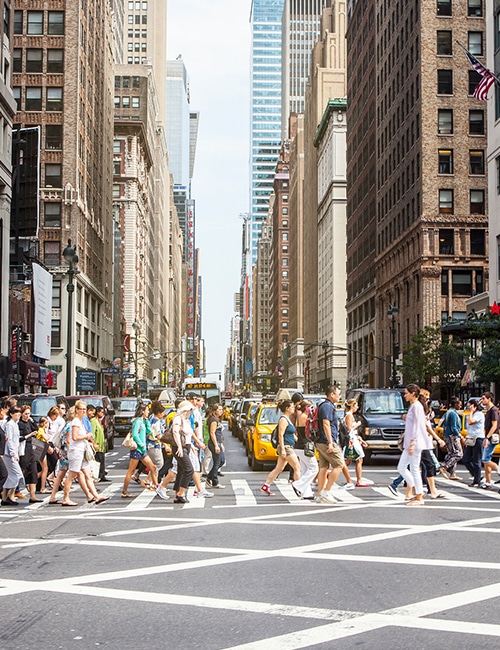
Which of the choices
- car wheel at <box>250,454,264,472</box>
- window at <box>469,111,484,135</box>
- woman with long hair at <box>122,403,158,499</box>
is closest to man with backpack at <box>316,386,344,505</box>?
woman with long hair at <box>122,403,158,499</box>

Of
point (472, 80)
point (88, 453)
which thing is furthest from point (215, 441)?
point (472, 80)

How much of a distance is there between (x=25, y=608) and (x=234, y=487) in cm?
1252

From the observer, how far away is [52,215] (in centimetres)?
6950

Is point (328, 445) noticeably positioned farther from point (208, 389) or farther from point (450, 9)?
point (450, 9)

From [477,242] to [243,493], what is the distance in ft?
168

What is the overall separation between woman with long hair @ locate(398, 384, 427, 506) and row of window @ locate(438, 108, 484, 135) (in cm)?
5418

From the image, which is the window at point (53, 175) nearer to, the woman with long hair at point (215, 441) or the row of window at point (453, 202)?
the row of window at point (453, 202)

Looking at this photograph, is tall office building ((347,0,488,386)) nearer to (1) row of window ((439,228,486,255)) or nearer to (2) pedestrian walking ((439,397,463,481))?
(1) row of window ((439,228,486,255))

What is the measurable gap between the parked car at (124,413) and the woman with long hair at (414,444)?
30.4 metres

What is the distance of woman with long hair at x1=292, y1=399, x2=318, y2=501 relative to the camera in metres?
17.3

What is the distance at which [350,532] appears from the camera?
1262cm

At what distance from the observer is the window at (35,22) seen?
70.5m

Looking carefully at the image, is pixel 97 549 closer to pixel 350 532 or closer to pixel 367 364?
pixel 350 532

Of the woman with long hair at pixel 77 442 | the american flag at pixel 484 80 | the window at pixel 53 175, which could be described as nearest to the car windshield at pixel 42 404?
the woman with long hair at pixel 77 442
